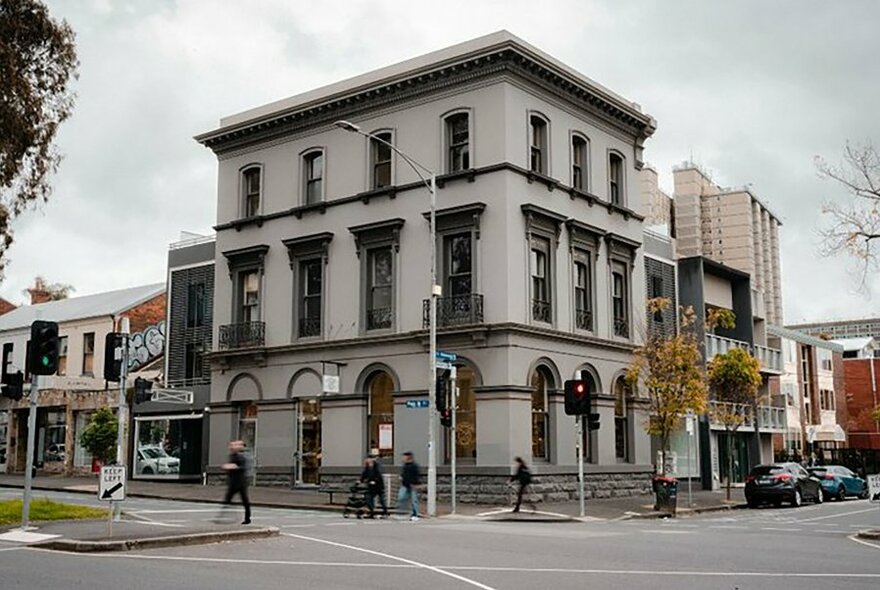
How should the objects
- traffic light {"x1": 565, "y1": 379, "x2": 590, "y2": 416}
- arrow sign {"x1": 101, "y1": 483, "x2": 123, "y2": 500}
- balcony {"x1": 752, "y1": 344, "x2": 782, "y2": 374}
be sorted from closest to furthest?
arrow sign {"x1": 101, "y1": 483, "x2": 123, "y2": 500}
traffic light {"x1": 565, "y1": 379, "x2": 590, "y2": 416}
balcony {"x1": 752, "y1": 344, "x2": 782, "y2": 374}

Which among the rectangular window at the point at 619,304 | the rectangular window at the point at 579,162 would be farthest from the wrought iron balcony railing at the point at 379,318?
the rectangular window at the point at 619,304

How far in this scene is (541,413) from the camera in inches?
1281

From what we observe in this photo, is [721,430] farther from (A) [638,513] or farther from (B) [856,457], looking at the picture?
(B) [856,457]

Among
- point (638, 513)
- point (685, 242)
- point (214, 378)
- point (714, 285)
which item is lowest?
point (638, 513)

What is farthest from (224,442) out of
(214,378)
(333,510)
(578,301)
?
(578,301)

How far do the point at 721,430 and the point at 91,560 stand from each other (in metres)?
34.1

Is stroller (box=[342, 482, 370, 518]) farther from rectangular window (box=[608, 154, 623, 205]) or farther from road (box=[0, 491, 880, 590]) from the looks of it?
rectangular window (box=[608, 154, 623, 205])

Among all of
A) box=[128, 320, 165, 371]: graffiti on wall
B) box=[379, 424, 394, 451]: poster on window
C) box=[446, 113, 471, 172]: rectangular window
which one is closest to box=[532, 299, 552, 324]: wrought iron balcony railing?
box=[446, 113, 471, 172]: rectangular window

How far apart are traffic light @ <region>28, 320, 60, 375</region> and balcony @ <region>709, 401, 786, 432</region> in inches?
1009

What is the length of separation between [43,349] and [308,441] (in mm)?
17223

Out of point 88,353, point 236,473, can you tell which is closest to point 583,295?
point 236,473

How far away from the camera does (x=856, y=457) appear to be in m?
63.1

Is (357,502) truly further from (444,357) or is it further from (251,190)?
(251,190)

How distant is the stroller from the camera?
84.3 feet
